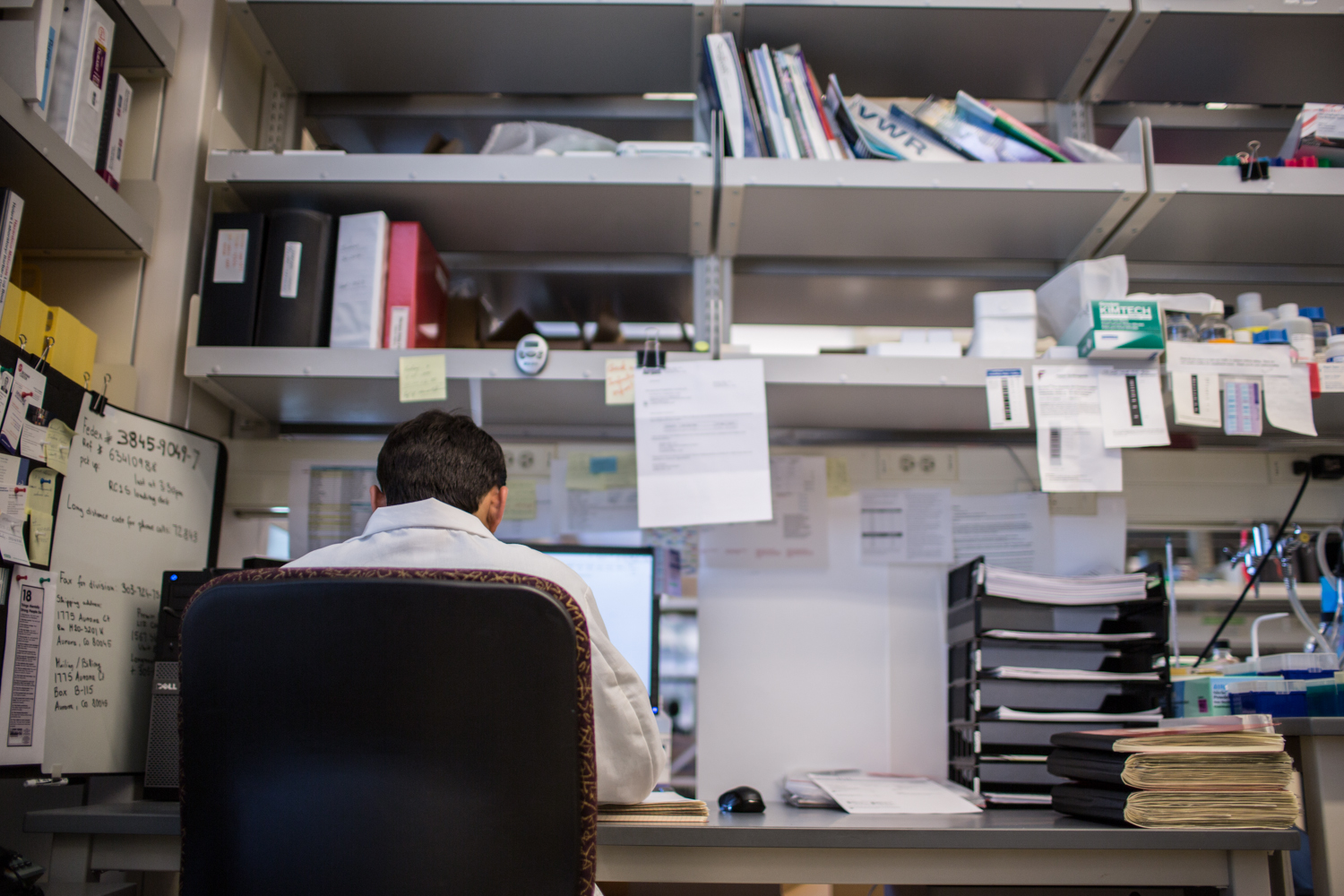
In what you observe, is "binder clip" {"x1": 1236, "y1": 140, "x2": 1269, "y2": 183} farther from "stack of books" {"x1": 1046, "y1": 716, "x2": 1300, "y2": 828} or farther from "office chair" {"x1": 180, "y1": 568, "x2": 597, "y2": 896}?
"office chair" {"x1": 180, "y1": 568, "x2": 597, "y2": 896}

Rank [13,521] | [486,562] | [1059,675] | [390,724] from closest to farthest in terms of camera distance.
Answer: [390,724] < [486,562] < [13,521] < [1059,675]

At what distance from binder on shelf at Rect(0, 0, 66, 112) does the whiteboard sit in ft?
1.36

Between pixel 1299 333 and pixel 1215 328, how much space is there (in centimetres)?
14

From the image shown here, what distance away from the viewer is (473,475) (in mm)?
1049

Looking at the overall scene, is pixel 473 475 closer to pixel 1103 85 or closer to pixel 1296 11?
pixel 1103 85

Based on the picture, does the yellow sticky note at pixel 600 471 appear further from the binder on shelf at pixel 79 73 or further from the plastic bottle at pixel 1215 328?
the plastic bottle at pixel 1215 328

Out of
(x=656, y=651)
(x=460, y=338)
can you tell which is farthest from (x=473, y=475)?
(x=460, y=338)

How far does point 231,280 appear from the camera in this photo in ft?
4.92

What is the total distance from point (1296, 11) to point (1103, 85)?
1.01 feet

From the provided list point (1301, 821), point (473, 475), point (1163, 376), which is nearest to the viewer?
point (473, 475)

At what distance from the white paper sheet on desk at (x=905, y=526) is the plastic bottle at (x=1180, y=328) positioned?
1.52 ft

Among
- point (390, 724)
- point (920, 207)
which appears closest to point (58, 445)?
point (390, 724)

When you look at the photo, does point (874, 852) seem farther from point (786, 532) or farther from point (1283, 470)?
point (1283, 470)

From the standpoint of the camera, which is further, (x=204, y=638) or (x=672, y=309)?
(x=672, y=309)
